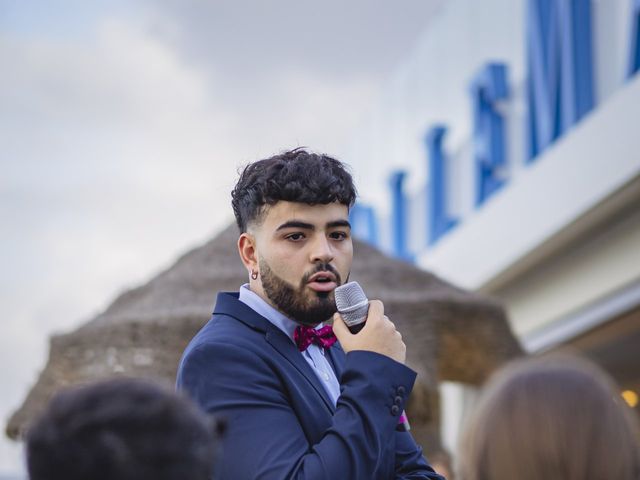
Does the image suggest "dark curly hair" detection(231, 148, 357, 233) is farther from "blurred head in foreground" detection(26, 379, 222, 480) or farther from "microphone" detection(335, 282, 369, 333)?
"blurred head in foreground" detection(26, 379, 222, 480)

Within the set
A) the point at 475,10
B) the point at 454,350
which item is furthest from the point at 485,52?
the point at 454,350

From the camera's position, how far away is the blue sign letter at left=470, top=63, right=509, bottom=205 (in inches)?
696

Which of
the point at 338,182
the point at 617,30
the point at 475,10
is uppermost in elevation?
the point at 475,10

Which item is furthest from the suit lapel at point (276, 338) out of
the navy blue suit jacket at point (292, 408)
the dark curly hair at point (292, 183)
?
the dark curly hair at point (292, 183)

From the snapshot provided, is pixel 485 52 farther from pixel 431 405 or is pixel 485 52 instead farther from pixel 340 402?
pixel 340 402

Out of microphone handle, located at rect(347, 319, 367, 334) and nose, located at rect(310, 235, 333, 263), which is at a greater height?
nose, located at rect(310, 235, 333, 263)

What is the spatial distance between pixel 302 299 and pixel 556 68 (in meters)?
12.6

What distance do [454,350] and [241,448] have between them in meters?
6.44

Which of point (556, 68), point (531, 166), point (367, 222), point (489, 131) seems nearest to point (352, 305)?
point (556, 68)

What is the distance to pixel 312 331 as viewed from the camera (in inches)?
114

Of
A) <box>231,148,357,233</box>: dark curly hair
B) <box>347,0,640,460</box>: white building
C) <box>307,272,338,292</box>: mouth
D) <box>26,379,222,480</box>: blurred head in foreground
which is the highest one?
<box>347,0,640,460</box>: white building

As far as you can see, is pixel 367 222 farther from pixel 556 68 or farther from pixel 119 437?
pixel 119 437

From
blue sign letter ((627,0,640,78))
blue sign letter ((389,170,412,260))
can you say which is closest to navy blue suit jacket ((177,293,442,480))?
blue sign letter ((627,0,640,78))

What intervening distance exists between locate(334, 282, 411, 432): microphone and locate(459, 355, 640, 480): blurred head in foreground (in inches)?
25.3
